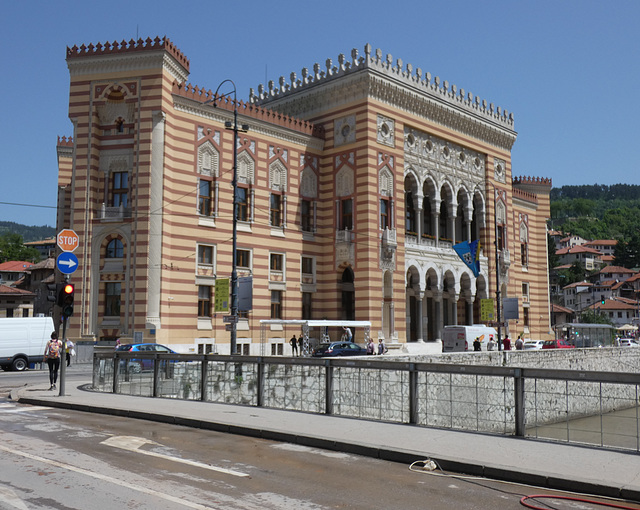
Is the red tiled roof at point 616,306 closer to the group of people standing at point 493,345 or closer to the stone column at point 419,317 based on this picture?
the group of people standing at point 493,345

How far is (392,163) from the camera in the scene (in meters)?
42.1

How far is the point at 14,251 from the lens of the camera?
345 ft

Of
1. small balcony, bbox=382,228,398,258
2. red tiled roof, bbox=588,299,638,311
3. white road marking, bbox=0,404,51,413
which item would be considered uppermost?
small balcony, bbox=382,228,398,258

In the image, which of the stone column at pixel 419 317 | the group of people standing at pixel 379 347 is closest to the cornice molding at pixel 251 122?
the stone column at pixel 419 317

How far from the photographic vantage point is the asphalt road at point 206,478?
7035 millimetres

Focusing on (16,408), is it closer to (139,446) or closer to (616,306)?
(139,446)

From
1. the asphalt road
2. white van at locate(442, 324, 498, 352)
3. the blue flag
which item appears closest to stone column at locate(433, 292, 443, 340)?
white van at locate(442, 324, 498, 352)

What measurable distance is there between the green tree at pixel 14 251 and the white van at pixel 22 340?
3119 inches

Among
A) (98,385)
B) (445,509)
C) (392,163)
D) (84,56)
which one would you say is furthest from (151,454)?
(392,163)

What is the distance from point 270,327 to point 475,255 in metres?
13.3

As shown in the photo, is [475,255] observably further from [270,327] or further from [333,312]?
[270,327]

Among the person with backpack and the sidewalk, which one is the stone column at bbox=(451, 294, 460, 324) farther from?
the sidewalk

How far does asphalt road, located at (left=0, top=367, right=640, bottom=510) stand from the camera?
704 cm

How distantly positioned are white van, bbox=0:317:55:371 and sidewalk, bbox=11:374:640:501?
18.2 metres
